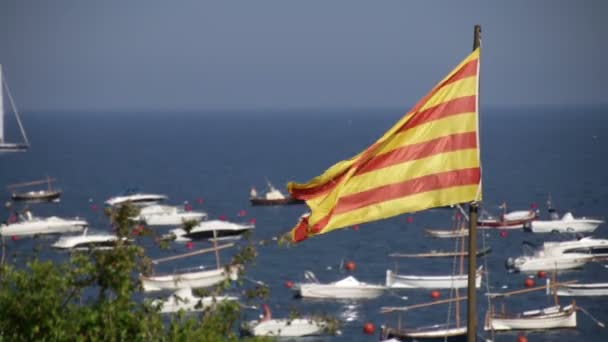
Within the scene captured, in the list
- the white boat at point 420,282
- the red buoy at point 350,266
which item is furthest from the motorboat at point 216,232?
the white boat at point 420,282

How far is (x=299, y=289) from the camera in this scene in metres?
80.6

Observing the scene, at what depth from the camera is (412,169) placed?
2028cm

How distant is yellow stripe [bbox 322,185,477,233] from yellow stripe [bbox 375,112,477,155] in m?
0.81

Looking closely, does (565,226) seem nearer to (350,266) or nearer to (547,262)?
(547,262)

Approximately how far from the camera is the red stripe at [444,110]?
781 inches

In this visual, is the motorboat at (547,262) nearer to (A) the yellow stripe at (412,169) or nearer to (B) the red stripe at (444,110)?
(A) the yellow stripe at (412,169)

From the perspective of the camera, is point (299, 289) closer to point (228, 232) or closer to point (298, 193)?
point (228, 232)

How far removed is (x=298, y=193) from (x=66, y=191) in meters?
141

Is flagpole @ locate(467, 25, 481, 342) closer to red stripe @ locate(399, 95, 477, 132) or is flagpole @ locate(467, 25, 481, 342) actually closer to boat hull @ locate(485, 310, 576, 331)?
red stripe @ locate(399, 95, 477, 132)

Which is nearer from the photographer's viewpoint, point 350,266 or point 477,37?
point 477,37

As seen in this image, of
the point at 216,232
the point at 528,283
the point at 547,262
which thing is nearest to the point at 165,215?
the point at 216,232

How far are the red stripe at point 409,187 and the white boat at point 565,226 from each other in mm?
92460

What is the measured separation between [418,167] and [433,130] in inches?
23.4

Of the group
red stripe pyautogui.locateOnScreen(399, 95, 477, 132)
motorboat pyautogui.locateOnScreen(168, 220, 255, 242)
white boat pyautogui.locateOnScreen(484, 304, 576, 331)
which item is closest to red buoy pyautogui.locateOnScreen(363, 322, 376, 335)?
white boat pyautogui.locateOnScreen(484, 304, 576, 331)
